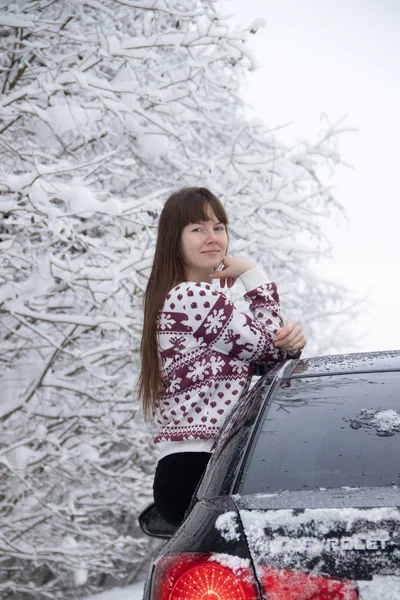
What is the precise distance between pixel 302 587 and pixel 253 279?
5.63ft

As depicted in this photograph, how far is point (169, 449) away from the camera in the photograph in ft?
8.61

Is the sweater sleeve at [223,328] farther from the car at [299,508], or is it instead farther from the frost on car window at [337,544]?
the frost on car window at [337,544]

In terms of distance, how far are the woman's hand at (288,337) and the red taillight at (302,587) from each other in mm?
1407

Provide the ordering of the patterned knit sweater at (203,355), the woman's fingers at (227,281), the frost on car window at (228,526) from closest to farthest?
1. the frost on car window at (228,526)
2. the patterned knit sweater at (203,355)
3. the woman's fingers at (227,281)

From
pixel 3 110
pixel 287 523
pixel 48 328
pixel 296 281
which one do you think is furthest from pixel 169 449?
pixel 296 281

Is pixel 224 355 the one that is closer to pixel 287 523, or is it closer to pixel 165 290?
pixel 165 290

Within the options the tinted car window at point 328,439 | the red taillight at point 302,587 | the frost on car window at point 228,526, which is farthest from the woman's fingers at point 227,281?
the red taillight at point 302,587

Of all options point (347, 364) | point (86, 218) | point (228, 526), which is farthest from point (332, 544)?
point (86, 218)

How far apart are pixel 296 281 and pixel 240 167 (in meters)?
4.06

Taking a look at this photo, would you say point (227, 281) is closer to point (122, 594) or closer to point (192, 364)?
point (192, 364)

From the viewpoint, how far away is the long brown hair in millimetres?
2742

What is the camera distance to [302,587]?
4.23 ft

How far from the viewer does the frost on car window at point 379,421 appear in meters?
1.66

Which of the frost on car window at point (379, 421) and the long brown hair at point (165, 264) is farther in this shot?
the long brown hair at point (165, 264)
